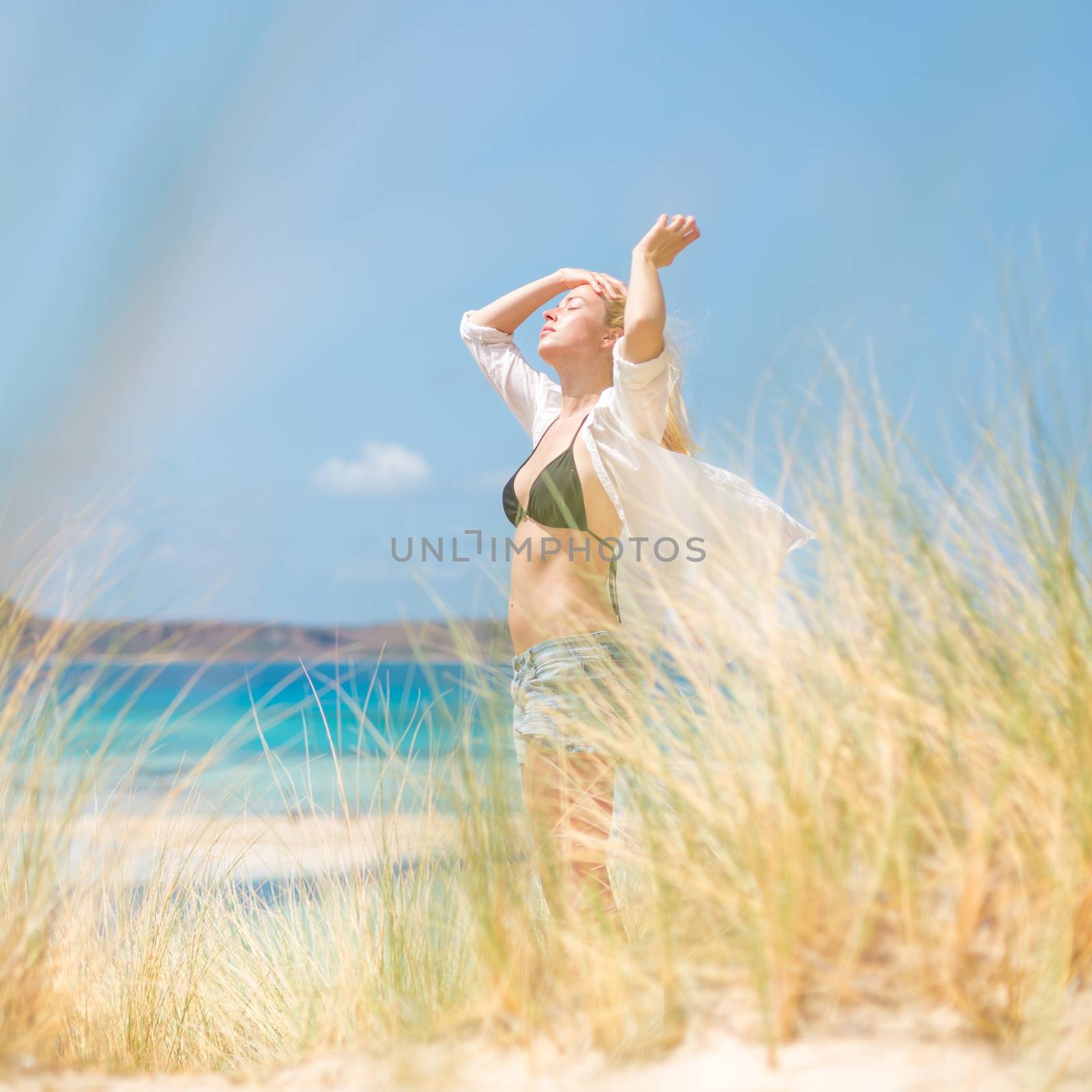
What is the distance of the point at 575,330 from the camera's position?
306 cm

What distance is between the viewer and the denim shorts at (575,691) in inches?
73.7

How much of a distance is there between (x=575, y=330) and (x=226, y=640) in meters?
1.54

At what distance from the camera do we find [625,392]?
2.55 m

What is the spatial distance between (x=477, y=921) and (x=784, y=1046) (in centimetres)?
53

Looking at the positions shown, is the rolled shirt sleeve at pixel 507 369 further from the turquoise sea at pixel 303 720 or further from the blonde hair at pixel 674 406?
the turquoise sea at pixel 303 720

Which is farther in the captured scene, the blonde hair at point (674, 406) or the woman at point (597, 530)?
the blonde hair at point (674, 406)

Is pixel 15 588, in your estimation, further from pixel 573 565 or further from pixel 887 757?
pixel 887 757

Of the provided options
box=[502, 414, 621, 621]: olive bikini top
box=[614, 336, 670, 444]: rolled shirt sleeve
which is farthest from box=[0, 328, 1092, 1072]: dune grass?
box=[502, 414, 621, 621]: olive bikini top

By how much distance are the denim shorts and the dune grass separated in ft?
0.37

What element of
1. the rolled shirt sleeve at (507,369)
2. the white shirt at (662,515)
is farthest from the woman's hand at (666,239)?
the rolled shirt sleeve at (507,369)

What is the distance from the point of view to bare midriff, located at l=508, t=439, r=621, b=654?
A: 99.3 inches

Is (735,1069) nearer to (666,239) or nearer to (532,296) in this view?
(666,239)

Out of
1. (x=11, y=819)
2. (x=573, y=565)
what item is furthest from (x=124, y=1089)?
(x=573, y=565)

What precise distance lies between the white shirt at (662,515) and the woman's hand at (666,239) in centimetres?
25
